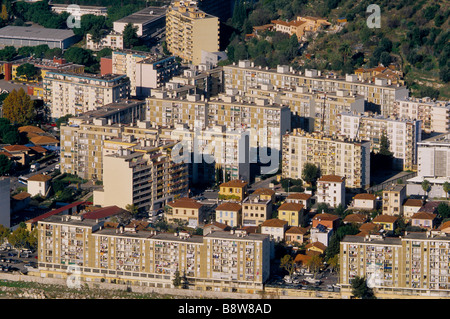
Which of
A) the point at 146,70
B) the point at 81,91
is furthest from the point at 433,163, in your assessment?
the point at 81,91

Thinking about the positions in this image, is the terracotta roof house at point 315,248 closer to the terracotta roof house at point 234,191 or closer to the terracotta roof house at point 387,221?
the terracotta roof house at point 387,221

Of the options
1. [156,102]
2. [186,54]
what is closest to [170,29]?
[186,54]

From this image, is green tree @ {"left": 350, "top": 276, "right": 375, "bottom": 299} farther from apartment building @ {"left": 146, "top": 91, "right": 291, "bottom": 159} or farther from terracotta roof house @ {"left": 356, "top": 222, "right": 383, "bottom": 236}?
apartment building @ {"left": 146, "top": 91, "right": 291, "bottom": 159}

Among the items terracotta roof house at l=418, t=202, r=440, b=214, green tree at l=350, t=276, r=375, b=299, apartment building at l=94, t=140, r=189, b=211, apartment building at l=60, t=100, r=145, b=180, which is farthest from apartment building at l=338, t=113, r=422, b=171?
green tree at l=350, t=276, r=375, b=299

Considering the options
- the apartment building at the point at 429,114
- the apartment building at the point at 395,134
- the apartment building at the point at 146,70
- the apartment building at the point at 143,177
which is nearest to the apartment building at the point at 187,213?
the apartment building at the point at 143,177

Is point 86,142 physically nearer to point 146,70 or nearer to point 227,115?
point 227,115

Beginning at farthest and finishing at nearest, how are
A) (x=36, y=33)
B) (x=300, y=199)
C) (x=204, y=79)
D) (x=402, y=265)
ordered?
(x=36, y=33) < (x=204, y=79) < (x=300, y=199) < (x=402, y=265)
